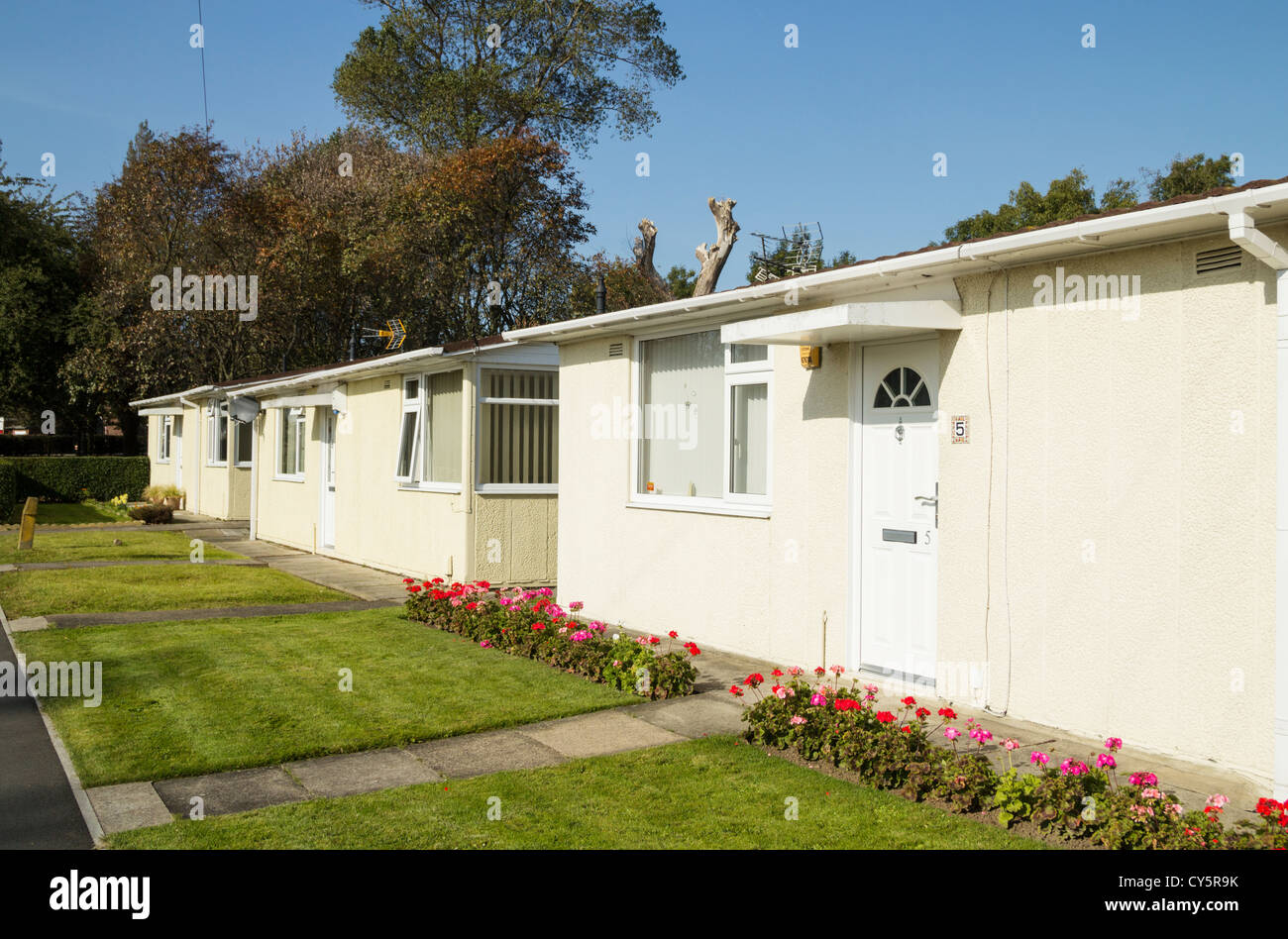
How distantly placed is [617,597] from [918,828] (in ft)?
19.1

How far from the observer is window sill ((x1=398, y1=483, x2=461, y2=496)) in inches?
510

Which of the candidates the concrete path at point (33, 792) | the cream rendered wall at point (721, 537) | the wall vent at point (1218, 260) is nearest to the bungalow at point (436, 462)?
the cream rendered wall at point (721, 537)

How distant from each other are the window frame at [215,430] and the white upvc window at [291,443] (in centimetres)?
482

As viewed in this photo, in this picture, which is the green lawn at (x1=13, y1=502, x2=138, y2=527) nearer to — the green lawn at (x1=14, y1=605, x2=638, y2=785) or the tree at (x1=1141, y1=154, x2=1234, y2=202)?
the green lawn at (x1=14, y1=605, x2=638, y2=785)

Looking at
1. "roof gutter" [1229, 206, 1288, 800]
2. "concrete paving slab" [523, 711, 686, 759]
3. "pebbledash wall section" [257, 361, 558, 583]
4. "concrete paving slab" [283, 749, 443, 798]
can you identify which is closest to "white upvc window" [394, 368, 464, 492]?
"pebbledash wall section" [257, 361, 558, 583]

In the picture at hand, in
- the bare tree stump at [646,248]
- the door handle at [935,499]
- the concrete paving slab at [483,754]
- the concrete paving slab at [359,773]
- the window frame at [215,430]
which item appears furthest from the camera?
the bare tree stump at [646,248]

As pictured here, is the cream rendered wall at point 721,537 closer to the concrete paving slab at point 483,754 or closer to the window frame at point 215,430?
the concrete paving slab at point 483,754

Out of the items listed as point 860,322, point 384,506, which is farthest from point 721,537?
point 384,506

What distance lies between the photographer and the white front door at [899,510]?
711 cm

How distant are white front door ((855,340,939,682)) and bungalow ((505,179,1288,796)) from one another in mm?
19

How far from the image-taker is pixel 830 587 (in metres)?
7.79
